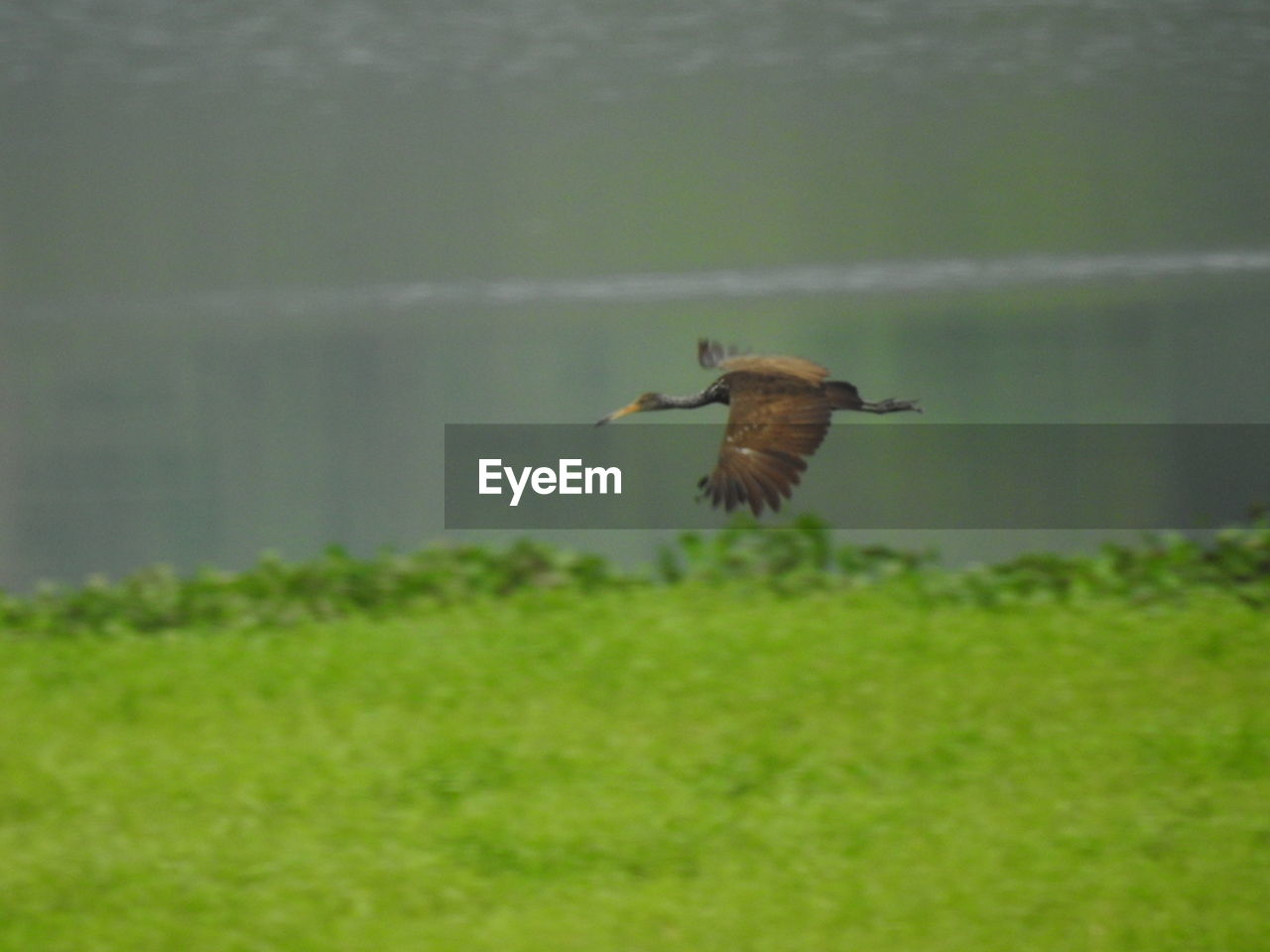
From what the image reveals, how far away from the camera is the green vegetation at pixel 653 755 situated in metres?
2.93

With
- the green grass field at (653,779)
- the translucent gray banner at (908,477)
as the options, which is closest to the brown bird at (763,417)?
the green grass field at (653,779)

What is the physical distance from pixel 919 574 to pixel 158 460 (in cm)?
268

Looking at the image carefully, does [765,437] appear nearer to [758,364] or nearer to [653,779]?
[758,364]

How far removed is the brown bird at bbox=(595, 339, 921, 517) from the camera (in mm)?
3098

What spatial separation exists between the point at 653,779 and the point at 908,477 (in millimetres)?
1978

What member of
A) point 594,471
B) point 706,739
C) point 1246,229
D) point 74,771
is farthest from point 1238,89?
point 74,771

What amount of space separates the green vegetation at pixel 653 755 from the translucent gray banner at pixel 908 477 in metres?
0.45

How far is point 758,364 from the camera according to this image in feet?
11.0

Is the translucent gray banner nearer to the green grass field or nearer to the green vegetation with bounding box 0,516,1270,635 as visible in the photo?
the green vegetation with bounding box 0,516,1270,635

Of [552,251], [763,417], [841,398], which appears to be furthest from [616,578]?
[552,251]

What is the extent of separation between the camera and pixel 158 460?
5812 millimetres

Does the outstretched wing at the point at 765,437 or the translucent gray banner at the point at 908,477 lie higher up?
the outstretched wing at the point at 765,437

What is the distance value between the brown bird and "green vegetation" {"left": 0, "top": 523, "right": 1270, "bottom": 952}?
569mm

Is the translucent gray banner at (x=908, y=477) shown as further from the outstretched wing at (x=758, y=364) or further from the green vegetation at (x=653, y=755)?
the outstretched wing at (x=758, y=364)
